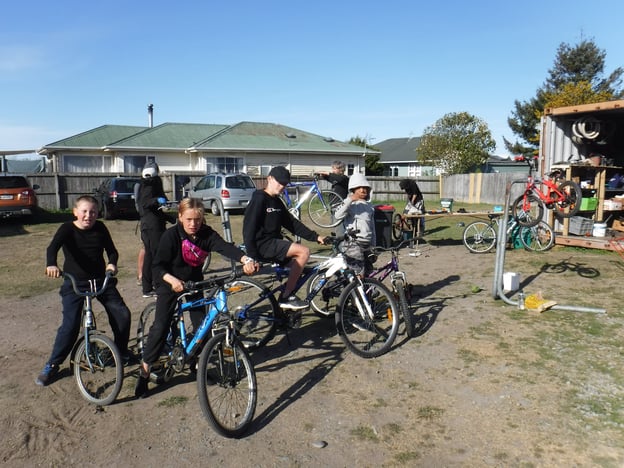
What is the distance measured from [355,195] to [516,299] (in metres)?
2.92

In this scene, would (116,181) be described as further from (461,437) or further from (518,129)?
(518,129)

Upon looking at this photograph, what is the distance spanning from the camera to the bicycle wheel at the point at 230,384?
3.66 m

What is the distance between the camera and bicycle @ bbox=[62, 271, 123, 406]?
4160mm

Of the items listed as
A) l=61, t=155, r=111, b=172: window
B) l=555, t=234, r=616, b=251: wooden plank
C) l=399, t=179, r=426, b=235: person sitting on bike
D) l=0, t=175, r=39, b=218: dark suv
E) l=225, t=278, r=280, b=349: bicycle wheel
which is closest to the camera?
l=225, t=278, r=280, b=349: bicycle wheel

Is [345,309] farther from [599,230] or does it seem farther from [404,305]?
[599,230]

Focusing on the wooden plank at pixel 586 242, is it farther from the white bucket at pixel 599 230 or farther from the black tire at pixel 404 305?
the black tire at pixel 404 305

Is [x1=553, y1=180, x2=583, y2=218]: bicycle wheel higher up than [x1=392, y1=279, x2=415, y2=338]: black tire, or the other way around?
[x1=553, y1=180, x2=583, y2=218]: bicycle wheel

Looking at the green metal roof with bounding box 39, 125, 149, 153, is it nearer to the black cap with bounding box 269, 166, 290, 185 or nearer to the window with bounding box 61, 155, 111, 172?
the window with bounding box 61, 155, 111, 172

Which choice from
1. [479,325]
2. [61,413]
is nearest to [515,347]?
[479,325]

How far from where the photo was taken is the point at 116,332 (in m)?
4.59

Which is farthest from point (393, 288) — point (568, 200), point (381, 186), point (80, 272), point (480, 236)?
point (381, 186)

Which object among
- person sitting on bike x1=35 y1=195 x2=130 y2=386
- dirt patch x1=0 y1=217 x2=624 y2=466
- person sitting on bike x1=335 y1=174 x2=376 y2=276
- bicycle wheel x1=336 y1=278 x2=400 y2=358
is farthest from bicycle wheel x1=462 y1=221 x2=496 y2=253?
person sitting on bike x1=35 y1=195 x2=130 y2=386

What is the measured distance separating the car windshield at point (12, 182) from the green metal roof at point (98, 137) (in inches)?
440

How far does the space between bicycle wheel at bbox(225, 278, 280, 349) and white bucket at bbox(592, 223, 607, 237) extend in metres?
8.45
